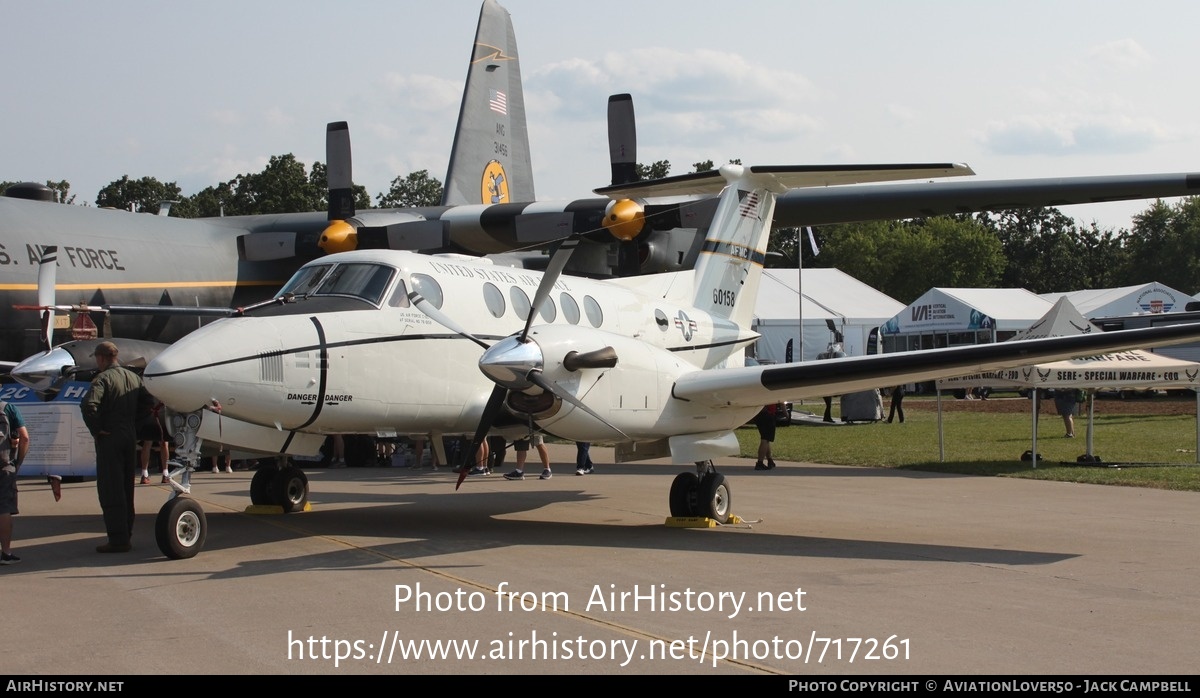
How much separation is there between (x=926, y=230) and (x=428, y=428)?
82842 millimetres

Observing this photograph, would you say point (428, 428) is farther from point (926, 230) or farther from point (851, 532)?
point (926, 230)

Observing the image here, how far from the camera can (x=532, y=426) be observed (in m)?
10.5

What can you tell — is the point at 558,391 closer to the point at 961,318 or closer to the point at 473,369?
the point at 473,369

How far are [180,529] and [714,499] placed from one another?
5.21 m

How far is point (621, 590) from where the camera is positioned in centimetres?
779

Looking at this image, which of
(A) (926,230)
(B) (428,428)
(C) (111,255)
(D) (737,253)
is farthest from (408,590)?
(A) (926,230)

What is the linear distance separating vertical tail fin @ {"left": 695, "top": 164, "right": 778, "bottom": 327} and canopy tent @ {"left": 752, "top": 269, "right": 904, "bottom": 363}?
25.4 m

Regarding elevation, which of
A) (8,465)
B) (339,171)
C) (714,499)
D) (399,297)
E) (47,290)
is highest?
(339,171)

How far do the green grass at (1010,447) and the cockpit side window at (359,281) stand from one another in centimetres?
1046

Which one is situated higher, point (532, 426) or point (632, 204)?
point (632, 204)

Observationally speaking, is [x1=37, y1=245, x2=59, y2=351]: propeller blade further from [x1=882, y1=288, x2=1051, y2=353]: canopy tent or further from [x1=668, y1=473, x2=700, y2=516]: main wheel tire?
[x1=882, y1=288, x2=1051, y2=353]: canopy tent

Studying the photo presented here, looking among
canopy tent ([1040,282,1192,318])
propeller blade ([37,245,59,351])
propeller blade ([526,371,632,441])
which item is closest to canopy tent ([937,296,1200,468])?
propeller blade ([526,371,632,441])

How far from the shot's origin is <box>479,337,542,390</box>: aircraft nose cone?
9.55 m

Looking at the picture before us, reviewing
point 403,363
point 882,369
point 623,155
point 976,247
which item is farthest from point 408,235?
point 976,247
